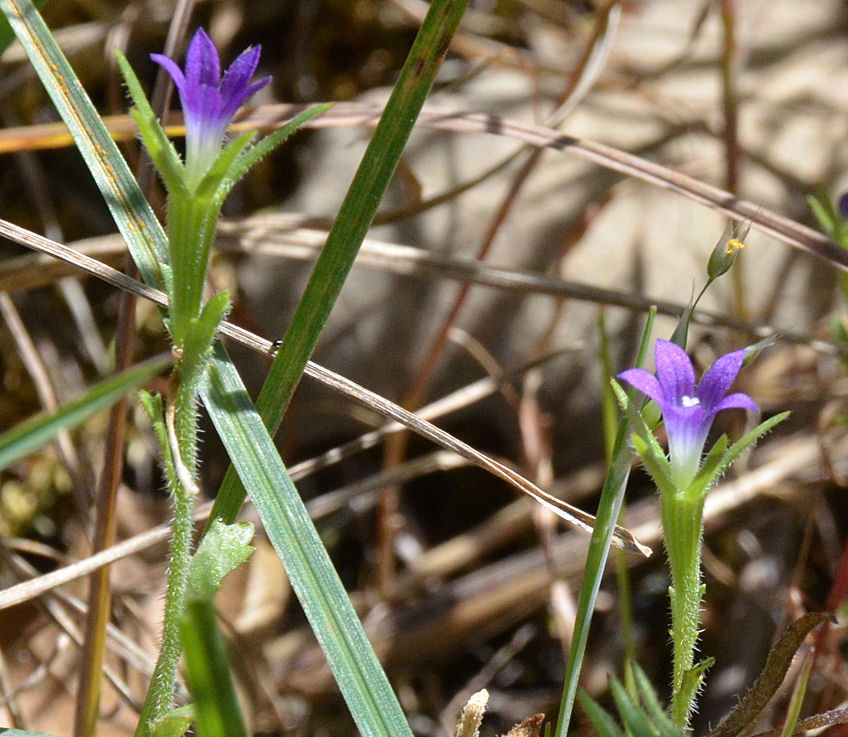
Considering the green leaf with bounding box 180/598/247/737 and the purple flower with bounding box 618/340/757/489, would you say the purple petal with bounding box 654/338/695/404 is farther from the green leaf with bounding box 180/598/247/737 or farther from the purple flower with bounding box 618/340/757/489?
the green leaf with bounding box 180/598/247/737

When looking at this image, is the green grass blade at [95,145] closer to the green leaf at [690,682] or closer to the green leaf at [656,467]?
the green leaf at [656,467]

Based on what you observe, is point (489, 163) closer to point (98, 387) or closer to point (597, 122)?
point (597, 122)

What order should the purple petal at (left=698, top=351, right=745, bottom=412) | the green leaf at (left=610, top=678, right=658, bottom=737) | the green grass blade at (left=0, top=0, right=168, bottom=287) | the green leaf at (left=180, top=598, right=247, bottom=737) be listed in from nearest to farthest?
the green leaf at (left=180, top=598, right=247, bottom=737), the green leaf at (left=610, top=678, right=658, bottom=737), the purple petal at (left=698, top=351, right=745, bottom=412), the green grass blade at (left=0, top=0, right=168, bottom=287)

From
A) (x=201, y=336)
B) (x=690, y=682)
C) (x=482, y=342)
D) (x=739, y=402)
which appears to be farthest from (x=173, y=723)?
(x=482, y=342)

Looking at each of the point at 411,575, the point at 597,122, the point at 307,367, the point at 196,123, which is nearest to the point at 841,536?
the point at 411,575

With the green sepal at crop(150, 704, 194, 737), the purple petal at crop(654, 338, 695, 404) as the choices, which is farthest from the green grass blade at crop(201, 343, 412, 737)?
the purple petal at crop(654, 338, 695, 404)

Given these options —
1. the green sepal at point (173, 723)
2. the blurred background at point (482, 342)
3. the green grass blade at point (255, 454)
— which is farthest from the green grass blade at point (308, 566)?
the blurred background at point (482, 342)
